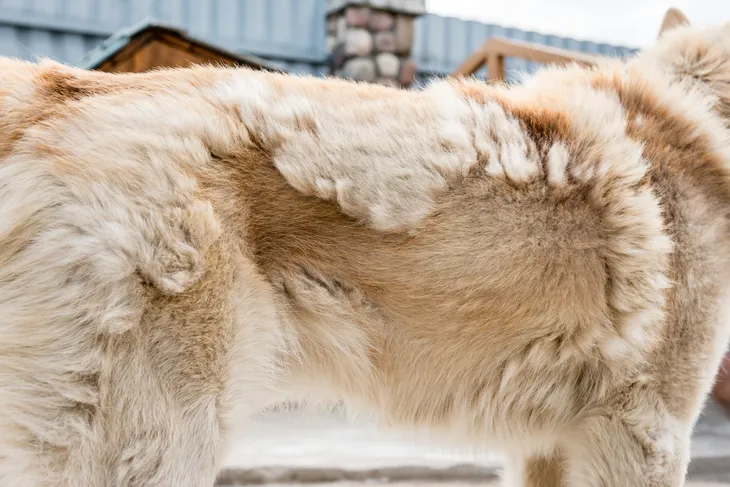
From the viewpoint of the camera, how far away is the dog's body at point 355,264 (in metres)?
1.54

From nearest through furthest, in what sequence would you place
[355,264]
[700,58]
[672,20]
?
[355,264]
[700,58]
[672,20]

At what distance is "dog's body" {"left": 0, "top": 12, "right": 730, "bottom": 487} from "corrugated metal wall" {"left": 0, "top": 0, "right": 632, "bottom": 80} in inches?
195

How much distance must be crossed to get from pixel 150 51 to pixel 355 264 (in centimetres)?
381

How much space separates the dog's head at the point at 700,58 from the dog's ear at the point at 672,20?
0.29 m

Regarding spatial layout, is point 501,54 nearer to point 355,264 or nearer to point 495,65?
point 495,65

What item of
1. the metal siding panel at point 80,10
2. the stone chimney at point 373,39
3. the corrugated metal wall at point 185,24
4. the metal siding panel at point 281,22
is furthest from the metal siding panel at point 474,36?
the metal siding panel at point 80,10

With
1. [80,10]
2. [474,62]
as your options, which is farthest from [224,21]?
[474,62]

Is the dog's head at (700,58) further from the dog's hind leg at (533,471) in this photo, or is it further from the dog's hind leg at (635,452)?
the dog's hind leg at (533,471)

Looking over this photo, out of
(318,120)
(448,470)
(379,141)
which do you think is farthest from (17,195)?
(448,470)

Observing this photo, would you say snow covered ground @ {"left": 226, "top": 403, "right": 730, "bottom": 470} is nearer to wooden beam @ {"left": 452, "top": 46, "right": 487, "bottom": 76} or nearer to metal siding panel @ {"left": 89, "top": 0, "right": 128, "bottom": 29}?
wooden beam @ {"left": 452, "top": 46, "right": 487, "bottom": 76}

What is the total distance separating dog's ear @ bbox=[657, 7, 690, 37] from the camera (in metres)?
2.95

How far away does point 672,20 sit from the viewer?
9.77 feet

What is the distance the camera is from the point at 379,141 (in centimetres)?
183

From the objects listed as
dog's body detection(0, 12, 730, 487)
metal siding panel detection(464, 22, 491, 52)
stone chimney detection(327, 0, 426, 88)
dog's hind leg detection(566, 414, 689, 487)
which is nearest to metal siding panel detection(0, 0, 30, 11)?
stone chimney detection(327, 0, 426, 88)
